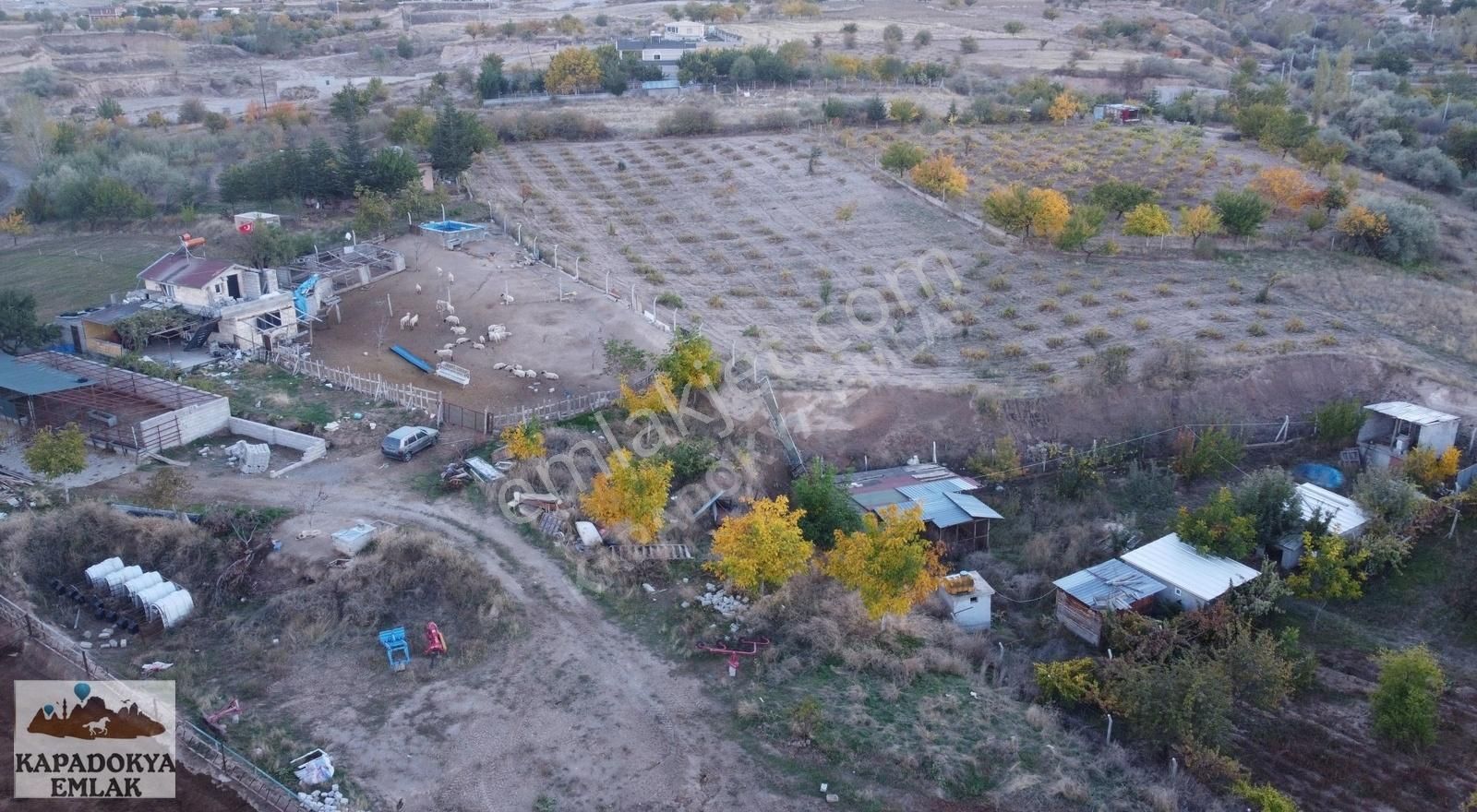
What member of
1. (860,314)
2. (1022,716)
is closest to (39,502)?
(1022,716)

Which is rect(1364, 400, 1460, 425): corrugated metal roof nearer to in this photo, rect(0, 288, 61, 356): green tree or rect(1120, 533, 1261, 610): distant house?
rect(1120, 533, 1261, 610): distant house

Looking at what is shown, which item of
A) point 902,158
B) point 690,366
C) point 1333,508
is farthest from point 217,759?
point 902,158

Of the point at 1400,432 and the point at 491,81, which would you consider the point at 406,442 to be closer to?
the point at 1400,432

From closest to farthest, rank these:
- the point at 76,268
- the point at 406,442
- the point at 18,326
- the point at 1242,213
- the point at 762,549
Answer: the point at 762,549 → the point at 406,442 → the point at 18,326 → the point at 1242,213 → the point at 76,268

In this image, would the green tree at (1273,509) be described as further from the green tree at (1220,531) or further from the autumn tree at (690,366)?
the autumn tree at (690,366)

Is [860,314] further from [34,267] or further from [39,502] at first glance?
[34,267]

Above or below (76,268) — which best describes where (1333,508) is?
below
